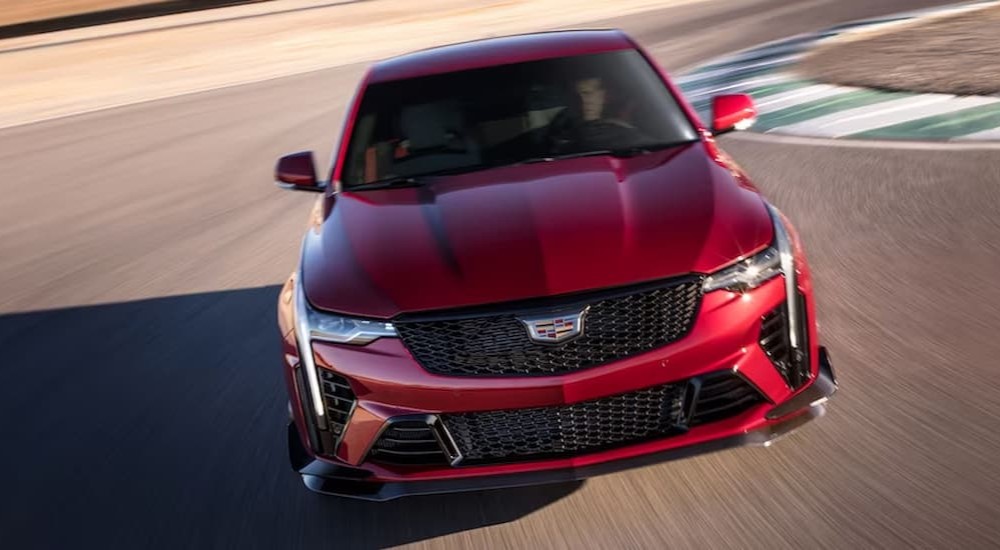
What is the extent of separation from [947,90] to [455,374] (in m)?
9.09

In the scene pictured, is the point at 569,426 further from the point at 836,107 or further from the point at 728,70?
the point at 728,70

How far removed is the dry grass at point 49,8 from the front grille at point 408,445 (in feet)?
174

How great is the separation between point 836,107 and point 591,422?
8.68m

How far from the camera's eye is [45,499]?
496 centimetres

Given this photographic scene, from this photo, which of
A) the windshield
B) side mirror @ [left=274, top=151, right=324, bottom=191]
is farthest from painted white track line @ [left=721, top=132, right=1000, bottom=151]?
side mirror @ [left=274, top=151, right=324, bottom=191]

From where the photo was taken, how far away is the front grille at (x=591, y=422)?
3.98 m

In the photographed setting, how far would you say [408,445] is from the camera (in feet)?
13.5

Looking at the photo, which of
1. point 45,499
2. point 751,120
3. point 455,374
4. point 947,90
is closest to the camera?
point 455,374

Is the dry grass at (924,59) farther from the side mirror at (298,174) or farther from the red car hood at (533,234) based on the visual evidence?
the red car hood at (533,234)

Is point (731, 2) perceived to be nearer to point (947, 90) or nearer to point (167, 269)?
point (947, 90)

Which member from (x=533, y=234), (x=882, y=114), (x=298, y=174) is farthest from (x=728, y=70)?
(x=533, y=234)

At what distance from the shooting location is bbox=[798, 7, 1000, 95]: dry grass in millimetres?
12383

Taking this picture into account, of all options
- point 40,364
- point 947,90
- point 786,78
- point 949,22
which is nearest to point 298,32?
point 949,22

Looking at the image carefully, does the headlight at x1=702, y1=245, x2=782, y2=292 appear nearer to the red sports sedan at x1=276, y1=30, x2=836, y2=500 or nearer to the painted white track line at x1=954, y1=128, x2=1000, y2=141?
the red sports sedan at x1=276, y1=30, x2=836, y2=500
